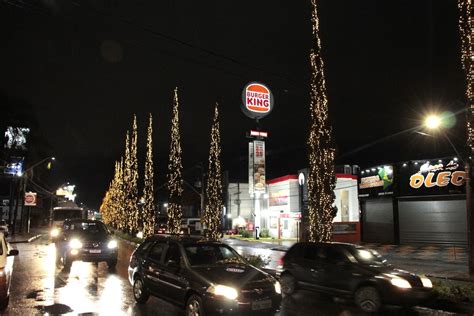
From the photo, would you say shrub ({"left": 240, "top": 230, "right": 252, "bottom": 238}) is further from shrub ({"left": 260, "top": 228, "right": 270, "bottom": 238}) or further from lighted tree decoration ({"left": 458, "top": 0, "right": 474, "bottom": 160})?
lighted tree decoration ({"left": 458, "top": 0, "right": 474, "bottom": 160})

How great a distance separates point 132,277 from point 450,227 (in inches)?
1067

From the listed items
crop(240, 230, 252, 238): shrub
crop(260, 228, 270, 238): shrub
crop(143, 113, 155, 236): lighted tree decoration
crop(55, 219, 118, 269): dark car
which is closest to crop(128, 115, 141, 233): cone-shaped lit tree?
crop(143, 113, 155, 236): lighted tree decoration

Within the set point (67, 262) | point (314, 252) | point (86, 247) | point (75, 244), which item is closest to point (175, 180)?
point (86, 247)

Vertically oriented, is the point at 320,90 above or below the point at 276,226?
above

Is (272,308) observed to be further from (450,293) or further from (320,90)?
(320,90)

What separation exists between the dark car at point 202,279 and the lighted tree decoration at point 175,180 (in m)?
17.5

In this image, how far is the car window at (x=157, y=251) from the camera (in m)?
10.1

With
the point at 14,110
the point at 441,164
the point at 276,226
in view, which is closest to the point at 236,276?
the point at 441,164

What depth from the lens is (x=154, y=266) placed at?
9.95 m

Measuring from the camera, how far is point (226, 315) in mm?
7762

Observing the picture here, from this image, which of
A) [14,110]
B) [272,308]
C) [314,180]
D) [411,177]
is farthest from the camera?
[14,110]

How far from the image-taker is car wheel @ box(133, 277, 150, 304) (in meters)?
10.3

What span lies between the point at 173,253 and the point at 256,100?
1252 inches

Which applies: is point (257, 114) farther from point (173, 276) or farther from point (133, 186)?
point (173, 276)
